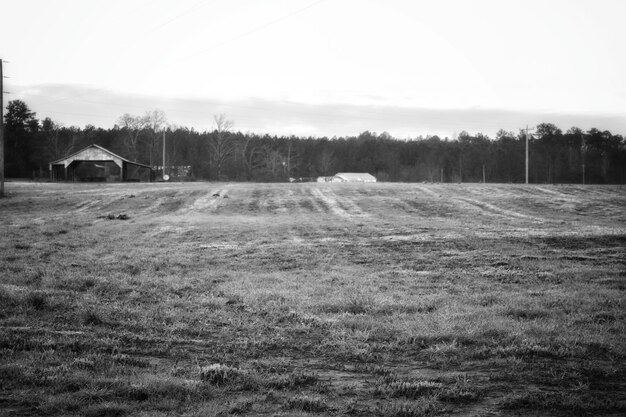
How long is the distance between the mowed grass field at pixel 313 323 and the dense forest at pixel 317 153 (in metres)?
81.2

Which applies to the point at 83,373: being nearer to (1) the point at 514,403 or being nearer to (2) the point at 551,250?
(1) the point at 514,403

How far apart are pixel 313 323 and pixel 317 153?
143m

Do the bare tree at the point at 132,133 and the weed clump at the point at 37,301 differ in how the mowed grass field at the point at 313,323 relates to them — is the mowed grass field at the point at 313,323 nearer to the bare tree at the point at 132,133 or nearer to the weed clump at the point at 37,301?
the weed clump at the point at 37,301

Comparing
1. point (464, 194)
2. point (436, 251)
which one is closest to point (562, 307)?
point (436, 251)

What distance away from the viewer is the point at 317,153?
15088 centimetres

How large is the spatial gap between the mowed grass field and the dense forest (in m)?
81.2

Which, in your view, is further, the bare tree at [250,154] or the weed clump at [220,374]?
the bare tree at [250,154]

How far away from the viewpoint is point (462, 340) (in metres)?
8.09

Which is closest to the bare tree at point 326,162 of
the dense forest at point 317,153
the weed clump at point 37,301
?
the dense forest at point 317,153

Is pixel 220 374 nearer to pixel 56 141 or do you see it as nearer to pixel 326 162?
pixel 56 141

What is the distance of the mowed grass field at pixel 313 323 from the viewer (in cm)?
571

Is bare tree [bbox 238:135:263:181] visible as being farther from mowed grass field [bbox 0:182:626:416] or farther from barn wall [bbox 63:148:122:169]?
mowed grass field [bbox 0:182:626:416]

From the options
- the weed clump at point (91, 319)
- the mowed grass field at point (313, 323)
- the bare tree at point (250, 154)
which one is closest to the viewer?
the mowed grass field at point (313, 323)

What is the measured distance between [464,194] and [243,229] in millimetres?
28558
